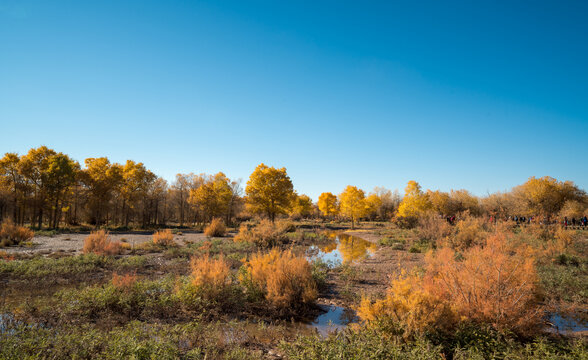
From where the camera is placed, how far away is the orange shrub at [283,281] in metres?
7.37

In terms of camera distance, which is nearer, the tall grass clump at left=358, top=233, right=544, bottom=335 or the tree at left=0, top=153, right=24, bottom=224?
the tall grass clump at left=358, top=233, right=544, bottom=335

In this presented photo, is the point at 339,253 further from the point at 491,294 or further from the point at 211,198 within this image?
the point at 211,198

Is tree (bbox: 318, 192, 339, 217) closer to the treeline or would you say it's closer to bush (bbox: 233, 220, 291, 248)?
the treeline

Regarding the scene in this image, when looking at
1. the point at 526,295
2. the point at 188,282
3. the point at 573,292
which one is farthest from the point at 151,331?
the point at 573,292

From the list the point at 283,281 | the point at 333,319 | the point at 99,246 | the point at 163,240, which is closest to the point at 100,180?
the point at 163,240

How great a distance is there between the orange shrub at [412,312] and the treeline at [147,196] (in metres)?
25.0

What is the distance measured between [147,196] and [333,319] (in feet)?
128

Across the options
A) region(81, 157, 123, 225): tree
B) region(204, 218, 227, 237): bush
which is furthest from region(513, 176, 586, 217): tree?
region(81, 157, 123, 225): tree

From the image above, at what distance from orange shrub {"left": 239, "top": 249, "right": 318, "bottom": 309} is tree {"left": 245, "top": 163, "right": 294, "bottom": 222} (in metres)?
31.5

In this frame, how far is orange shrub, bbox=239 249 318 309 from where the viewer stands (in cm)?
737

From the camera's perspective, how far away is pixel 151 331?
17.1 ft

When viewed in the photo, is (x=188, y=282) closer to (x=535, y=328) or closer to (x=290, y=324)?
(x=290, y=324)

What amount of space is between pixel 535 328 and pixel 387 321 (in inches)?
118

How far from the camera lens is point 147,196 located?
38.9 meters
